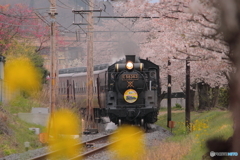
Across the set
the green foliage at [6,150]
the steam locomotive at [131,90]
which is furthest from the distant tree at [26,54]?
the green foliage at [6,150]

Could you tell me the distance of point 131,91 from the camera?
60.8 feet

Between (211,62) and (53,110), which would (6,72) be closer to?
(53,110)

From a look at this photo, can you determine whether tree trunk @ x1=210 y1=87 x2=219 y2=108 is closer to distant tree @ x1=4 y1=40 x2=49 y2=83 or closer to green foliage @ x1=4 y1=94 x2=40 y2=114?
distant tree @ x1=4 y1=40 x2=49 y2=83

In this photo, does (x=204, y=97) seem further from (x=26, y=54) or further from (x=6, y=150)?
(x=6, y=150)

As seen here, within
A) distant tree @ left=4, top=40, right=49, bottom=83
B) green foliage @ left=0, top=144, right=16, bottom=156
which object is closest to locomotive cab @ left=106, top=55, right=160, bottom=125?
green foliage @ left=0, top=144, right=16, bottom=156

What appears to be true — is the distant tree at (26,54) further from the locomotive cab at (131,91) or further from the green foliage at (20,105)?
the locomotive cab at (131,91)

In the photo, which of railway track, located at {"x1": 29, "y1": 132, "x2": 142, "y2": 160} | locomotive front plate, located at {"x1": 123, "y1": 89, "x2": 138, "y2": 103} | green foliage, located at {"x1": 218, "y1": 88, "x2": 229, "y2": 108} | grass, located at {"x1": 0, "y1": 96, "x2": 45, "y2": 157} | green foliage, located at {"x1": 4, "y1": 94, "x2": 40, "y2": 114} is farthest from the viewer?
green foliage, located at {"x1": 218, "y1": 88, "x2": 229, "y2": 108}

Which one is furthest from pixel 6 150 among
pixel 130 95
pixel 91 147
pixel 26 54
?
pixel 26 54

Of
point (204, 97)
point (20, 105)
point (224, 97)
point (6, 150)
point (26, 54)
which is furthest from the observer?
point (204, 97)

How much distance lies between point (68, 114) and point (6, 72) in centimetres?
549

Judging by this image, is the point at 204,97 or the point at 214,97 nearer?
the point at 214,97

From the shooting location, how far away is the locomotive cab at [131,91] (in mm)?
18344

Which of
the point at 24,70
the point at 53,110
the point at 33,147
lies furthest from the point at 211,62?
the point at 24,70

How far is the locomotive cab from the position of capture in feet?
60.2
